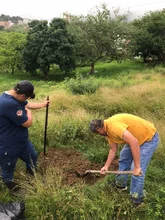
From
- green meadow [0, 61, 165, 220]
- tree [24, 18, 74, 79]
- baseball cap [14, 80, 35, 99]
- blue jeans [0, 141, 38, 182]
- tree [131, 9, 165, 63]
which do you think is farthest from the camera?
tree [131, 9, 165, 63]

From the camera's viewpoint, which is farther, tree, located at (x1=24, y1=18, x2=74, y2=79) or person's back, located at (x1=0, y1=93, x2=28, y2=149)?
tree, located at (x1=24, y1=18, x2=74, y2=79)

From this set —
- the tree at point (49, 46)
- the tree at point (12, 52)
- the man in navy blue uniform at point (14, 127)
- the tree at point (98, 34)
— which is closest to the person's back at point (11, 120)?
the man in navy blue uniform at point (14, 127)

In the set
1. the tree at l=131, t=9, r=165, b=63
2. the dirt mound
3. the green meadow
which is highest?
the tree at l=131, t=9, r=165, b=63

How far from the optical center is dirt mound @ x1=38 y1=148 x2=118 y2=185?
3.75 m

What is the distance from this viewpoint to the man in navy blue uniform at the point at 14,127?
2996 millimetres

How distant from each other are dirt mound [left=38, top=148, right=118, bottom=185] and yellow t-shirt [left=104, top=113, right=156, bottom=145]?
3.54 feet

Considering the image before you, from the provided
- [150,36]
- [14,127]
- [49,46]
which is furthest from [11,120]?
[150,36]

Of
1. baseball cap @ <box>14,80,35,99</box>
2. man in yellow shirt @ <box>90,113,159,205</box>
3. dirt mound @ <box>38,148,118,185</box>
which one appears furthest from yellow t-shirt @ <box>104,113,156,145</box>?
dirt mound @ <box>38,148,118,185</box>

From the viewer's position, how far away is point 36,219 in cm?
285

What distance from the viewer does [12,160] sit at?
3.28 m

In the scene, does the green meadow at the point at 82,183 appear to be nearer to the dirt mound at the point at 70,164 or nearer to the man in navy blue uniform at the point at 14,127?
the dirt mound at the point at 70,164

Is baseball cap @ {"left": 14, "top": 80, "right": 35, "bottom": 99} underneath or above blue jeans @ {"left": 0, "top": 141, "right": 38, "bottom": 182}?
above

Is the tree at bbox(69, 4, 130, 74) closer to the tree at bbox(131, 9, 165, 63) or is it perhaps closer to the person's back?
the tree at bbox(131, 9, 165, 63)

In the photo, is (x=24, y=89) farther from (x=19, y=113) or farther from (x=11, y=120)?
(x=11, y=120)
